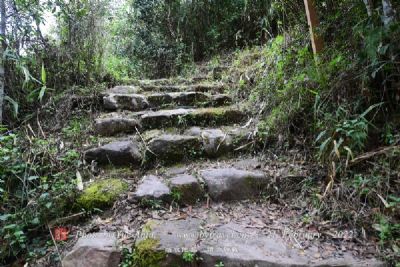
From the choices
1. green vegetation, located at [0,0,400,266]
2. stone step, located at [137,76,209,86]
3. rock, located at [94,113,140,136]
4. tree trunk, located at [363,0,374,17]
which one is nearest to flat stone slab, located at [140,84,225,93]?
stone step, located at [137,76,209,86]

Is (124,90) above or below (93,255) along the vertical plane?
above

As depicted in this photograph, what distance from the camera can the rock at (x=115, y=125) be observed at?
9.96 feet

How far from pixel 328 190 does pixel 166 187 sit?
3.83ft

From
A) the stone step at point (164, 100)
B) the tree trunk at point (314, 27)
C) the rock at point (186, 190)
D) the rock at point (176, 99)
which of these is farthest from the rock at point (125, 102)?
the tree trunk at point (314, 27)

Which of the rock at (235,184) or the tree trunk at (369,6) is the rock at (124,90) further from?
the tree trunk at (369,6)

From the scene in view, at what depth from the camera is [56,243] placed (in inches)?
74.0

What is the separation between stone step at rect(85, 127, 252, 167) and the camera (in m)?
2.62

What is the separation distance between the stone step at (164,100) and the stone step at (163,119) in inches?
7.4

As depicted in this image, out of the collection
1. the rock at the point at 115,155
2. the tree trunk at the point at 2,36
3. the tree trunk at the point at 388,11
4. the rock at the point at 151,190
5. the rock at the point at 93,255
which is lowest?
the rock at the point at 93,255

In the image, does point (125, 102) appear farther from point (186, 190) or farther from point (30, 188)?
point (186, 190)

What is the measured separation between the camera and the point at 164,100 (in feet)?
12.1

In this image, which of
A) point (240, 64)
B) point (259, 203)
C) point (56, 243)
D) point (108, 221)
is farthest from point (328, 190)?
point (240, 64)

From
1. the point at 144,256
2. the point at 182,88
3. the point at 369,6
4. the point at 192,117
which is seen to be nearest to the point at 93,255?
the point at 144,256

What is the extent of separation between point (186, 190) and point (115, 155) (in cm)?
77
